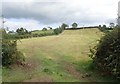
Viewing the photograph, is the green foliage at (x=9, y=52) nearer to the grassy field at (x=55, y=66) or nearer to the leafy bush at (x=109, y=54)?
the grassy field at (x=55, y=66)

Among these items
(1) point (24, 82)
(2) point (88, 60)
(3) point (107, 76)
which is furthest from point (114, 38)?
(1) point (24, 82)

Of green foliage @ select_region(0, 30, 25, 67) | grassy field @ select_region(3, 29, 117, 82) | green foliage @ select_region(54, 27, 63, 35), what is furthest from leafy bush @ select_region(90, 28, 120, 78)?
green foliage @ select_region(54, 27, 63, 35)

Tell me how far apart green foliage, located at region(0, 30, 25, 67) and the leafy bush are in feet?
19.3

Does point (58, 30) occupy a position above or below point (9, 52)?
above

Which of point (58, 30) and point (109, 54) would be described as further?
point (58, 30)

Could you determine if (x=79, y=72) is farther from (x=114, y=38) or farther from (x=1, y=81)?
(x=1, y=81)

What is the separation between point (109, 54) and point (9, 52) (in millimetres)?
7491

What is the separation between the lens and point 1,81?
2166 centimetres

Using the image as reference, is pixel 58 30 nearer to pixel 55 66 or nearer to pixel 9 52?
pixel 55 66

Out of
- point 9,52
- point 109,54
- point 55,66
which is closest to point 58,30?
point 55,66

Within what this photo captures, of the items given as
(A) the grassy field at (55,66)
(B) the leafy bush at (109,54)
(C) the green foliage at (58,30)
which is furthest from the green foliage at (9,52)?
(C) the green foliage at (58,30)

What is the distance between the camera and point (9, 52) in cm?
2448

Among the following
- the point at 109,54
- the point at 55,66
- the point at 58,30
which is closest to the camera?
the point at 109,54

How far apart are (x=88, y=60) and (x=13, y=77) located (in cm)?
750
